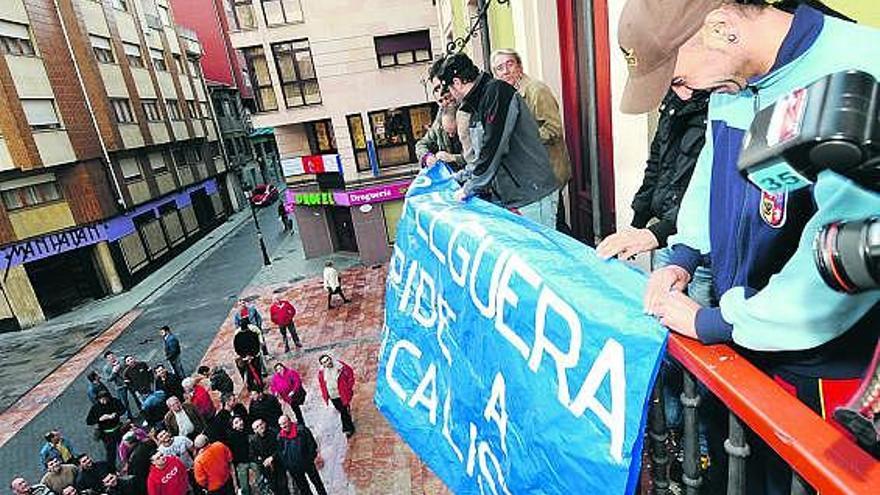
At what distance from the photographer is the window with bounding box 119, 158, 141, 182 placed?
25.8 metres

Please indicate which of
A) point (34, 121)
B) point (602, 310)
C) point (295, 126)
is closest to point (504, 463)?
point (602, 310)

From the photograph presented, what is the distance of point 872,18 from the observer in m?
2.10

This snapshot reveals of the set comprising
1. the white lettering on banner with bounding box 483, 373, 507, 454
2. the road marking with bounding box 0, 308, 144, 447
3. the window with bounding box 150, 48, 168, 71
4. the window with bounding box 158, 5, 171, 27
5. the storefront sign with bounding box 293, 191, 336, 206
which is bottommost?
the road marking with bounding box 0, 308, 144, 447

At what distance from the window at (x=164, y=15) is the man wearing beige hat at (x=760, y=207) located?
4010cm

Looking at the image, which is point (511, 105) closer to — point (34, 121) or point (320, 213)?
point (320, 213)

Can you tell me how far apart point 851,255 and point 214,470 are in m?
8.02

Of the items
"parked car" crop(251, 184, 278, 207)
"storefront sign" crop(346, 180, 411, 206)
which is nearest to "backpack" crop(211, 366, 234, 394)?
"storefront sign" crop(346, 180, 411, 206)

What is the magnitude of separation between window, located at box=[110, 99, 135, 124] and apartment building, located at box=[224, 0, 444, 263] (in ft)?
26.8

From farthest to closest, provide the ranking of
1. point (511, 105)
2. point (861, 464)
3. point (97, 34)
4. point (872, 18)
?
point (97, 34) < point (511, 105) < point (872, 18) < point (861, 464)

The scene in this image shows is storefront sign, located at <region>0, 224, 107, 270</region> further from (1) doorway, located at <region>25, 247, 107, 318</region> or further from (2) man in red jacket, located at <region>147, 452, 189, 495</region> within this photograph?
(2) man in red jacket, located at <region>147, 452, 189, 495</region>

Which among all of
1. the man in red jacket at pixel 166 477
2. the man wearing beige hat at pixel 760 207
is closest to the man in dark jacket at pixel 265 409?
the man in red jacket at pixel 166 477

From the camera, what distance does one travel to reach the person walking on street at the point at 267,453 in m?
7.48

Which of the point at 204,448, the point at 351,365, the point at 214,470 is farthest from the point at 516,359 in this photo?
the point at 351,365

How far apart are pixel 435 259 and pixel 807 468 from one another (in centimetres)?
233
